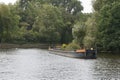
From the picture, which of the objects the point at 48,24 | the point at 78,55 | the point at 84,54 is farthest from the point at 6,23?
the point at 84,54

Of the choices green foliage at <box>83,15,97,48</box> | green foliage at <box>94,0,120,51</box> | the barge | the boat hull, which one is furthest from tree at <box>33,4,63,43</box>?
the barge

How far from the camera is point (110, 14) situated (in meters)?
95.6

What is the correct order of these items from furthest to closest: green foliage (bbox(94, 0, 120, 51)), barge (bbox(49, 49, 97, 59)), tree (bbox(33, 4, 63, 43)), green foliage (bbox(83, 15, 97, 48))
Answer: tree (bbox(33, 4, 63, 43)) → green foliage (bbox(83, 15, 97, 48)) → green foliage (bbox(94, 0, 120, 51)) → barge (bbox(49, 49, 97, 59))

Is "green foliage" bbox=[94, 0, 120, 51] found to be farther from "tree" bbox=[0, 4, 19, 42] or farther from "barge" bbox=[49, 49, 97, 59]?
"tree" bbox=[0, 4, 19, 42]

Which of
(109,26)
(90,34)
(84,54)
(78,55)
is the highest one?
(109,26)

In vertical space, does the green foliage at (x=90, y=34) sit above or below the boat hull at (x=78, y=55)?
above

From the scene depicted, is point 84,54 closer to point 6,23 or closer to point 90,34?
point 90,34

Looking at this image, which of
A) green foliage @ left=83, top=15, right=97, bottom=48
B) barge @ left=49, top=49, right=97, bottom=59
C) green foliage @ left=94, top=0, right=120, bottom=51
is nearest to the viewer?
barge @ left=49, top=49, right=97, bottom=59

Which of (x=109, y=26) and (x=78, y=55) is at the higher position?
(x=109, y=26)

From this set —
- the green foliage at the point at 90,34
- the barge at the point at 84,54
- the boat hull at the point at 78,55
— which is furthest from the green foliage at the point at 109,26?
the barge at the point at 84,54

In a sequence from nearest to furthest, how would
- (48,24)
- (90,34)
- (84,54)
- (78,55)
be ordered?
(84,54)
(78,55)
(90,34)
(48,24)

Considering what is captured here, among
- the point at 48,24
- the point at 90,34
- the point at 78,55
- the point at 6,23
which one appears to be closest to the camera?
the point at 78,55

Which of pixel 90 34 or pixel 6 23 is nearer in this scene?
pixel 90 34

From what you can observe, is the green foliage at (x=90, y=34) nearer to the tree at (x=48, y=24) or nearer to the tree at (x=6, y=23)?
the tree at (x=6, y=23)
